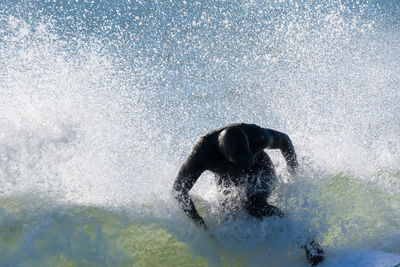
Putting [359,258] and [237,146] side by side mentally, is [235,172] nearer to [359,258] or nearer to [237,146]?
[237,146]

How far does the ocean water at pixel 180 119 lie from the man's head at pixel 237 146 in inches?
22.9

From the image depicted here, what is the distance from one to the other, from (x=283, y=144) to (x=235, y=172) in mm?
507

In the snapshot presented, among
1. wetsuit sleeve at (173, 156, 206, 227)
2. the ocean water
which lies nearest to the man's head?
wetsuit sleeve at (173, 156, 206, 227)

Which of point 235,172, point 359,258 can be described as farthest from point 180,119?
point 359,258

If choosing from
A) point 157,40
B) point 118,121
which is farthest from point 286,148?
point 157,40

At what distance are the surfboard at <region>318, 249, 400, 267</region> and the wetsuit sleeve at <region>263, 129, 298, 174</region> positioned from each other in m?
0.71

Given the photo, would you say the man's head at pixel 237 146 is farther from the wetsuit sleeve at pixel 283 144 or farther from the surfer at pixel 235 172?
the wetsuit sleeve at pixel 283 144

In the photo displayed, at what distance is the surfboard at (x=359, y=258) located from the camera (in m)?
2.82

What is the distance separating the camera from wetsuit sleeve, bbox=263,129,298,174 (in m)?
3.14

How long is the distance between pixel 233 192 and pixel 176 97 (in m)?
4.55

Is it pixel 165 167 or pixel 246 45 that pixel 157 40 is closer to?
pixel 246 45

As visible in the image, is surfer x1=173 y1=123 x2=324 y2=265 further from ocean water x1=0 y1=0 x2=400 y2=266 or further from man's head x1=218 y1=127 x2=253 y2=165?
ocean water x1=0 y1=0 x2=400 y2=266

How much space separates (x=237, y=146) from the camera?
2.79 meters

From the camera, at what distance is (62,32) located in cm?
813
